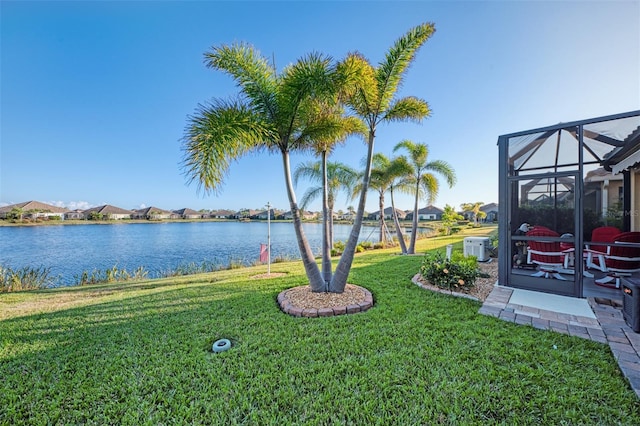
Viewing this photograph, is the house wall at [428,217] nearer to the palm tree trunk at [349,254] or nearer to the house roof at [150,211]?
the palm tree trunk at [349,254]

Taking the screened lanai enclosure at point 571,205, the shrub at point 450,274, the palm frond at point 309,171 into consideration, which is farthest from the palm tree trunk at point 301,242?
the palm frond at point 309,171

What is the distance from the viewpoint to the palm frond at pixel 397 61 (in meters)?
4.45

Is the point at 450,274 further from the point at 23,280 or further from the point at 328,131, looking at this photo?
the point at 23,280

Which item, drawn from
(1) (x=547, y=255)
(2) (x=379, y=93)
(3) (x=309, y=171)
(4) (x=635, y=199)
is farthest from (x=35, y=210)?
(4) (x=635, y=199)

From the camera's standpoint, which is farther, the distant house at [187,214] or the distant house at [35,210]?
the distant house at [187,214]

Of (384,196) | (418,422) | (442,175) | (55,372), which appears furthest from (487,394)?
(384,196)

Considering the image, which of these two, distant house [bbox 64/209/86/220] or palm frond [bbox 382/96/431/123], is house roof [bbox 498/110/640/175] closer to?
palm frond [bbox 382/96/431/123]

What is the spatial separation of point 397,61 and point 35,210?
5218 centimetres

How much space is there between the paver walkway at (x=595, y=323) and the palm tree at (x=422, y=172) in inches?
278

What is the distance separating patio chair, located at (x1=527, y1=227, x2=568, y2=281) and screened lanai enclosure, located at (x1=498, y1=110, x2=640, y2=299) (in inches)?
0.6

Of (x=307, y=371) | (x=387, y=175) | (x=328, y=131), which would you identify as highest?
(x=387, y=175)

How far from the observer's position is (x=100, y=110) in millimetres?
12445

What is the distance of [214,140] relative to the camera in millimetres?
3826

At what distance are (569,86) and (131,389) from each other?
12.1 m
